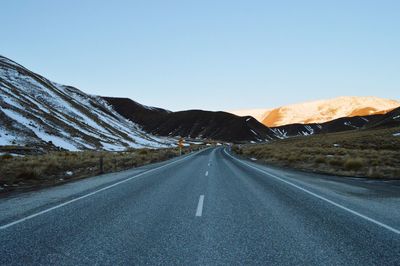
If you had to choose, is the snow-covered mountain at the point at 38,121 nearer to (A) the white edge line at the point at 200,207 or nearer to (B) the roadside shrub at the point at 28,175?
(B) the roadside shrub at the point at 28,175

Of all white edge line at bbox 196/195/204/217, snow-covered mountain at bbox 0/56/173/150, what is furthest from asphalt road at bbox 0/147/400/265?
snow-covered mountain at bbox 0/56/173/150

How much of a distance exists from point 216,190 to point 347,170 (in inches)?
497

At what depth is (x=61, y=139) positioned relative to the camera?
2459 inches

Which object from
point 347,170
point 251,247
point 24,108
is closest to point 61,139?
point 24,108

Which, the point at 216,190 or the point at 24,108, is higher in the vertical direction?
the point at 24,108

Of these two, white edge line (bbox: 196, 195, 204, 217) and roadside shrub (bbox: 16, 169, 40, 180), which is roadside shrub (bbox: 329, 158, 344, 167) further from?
roadside shrub (bbox: 16, 169, 40, 180)

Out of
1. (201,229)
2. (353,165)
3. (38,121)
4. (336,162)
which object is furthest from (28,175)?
(38,121)

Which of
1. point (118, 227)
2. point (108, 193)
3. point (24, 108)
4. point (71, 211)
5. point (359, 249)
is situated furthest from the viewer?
point (24, 108)

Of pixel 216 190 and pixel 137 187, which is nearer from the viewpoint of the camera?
pixel 216 190

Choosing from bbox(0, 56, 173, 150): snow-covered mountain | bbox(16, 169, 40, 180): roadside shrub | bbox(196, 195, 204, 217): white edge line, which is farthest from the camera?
bbox(0, 56, 173, 150): snow-covered mountain

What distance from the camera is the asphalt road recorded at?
4672 mm

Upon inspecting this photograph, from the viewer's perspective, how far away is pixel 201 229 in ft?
20.3

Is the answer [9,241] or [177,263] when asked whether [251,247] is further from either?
[9,241]

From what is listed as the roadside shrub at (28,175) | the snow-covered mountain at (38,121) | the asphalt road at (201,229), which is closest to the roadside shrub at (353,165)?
the asphalt road at (201,229)
